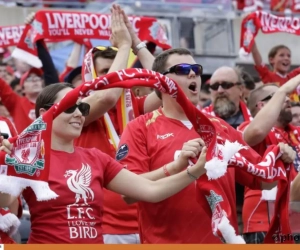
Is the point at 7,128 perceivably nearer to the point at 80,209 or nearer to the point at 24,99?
the point at 80,209

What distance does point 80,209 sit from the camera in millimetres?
4984

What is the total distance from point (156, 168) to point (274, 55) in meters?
4.64

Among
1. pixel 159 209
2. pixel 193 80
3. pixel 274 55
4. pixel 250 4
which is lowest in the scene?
pixel 250 4

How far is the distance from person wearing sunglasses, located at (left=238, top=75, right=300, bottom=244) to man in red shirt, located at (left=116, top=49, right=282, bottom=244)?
660mm

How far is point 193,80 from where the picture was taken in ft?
18.6

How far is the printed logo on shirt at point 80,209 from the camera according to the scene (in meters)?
4.94

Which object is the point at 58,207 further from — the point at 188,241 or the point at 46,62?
the point at 46,62

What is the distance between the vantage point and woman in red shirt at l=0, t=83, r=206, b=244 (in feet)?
16.2

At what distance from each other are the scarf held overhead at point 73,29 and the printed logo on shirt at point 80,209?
10.4ft

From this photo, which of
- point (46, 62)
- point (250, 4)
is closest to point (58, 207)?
point (46, 62)

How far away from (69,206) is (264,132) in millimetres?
1752

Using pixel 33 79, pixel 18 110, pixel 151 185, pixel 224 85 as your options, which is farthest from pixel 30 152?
pixel 33 79

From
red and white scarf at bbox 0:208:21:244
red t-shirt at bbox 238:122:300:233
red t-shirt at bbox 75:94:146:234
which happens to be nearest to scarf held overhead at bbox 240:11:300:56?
red t-shirt at bbox 238:122:300:233

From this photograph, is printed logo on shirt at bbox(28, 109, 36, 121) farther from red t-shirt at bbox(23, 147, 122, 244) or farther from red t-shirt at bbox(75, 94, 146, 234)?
red t-shirt at bbox(23, 147, 122, 244)
